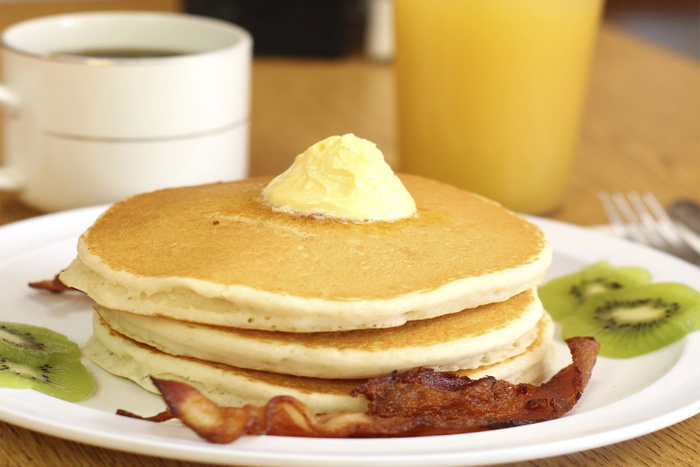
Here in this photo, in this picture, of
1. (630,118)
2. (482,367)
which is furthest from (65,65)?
(630,118)

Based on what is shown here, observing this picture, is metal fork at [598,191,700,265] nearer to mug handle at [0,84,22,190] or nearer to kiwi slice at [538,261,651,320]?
kiwi slice at [538,261,651,320]

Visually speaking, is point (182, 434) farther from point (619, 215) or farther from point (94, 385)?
point (619, 215)

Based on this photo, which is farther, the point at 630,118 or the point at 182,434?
the point at 630,118

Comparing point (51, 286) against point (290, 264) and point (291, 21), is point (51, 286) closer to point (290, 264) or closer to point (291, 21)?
point (290, 264)

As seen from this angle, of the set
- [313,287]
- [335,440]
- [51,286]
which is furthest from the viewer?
[51,286]

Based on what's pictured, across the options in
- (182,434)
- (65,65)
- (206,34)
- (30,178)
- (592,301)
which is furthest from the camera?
(206,34)

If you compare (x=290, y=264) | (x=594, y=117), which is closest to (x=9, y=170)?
(x=290, y=264)

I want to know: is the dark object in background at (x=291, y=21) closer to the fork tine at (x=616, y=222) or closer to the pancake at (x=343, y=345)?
the fork tine at (x=616, y=222)
